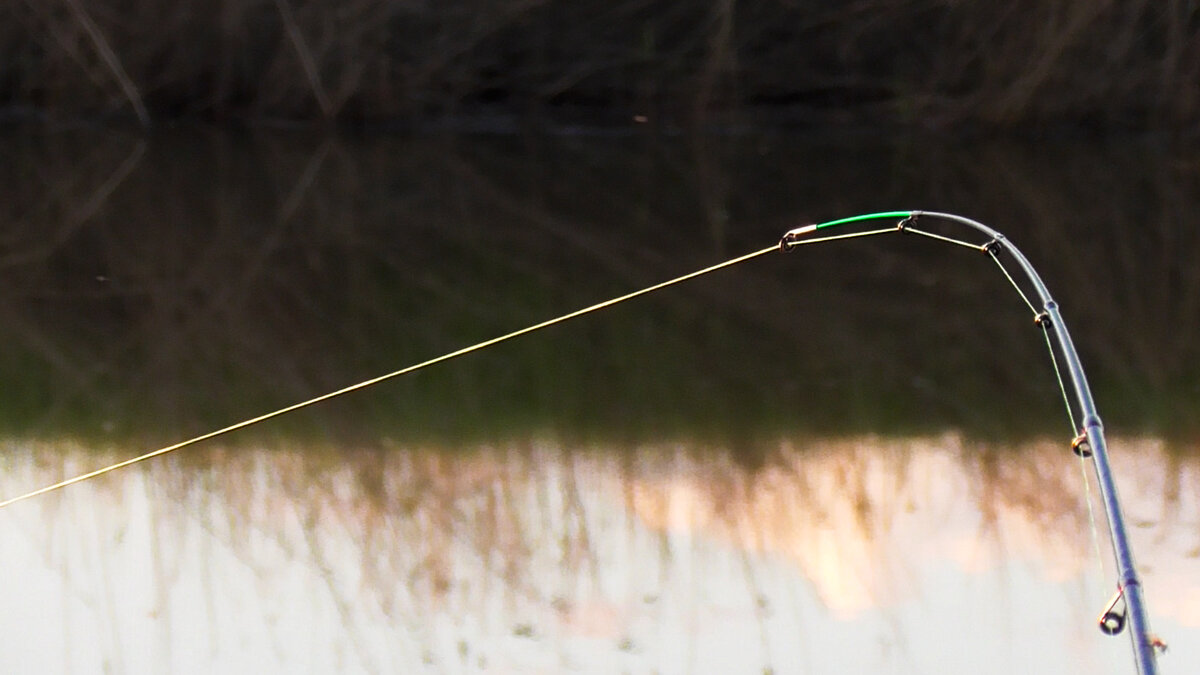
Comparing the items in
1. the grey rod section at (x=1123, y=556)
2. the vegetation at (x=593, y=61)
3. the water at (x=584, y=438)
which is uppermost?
the vegetation at (x=593, y=61)

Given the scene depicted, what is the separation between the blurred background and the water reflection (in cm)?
1

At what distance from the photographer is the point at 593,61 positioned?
888cm

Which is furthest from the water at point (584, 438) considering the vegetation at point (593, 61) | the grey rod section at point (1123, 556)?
the vegetation at point (593, 61)

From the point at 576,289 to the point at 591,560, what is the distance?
6.72ft

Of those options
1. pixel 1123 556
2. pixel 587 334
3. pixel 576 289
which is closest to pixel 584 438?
pixel 587 334

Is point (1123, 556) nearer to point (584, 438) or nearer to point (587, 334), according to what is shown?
point (584, 438)

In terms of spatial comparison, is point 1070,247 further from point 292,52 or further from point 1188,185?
point 292,52

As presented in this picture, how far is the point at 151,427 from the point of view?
370 cm

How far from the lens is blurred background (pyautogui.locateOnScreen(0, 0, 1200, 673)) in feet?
9.25

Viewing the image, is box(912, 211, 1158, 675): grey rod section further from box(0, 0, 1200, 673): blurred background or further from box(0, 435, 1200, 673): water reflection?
box(0, 435, 1200, 673): water reflection

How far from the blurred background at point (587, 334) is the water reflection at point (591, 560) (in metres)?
0.01

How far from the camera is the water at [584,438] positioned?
2.75 metres

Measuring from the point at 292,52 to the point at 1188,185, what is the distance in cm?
456

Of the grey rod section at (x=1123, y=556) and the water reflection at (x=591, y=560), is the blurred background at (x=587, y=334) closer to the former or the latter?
the water reflection at (x=591, y=560)
